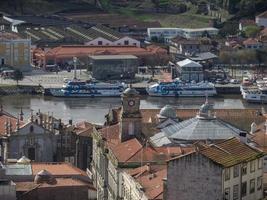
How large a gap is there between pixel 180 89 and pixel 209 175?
29.1 m

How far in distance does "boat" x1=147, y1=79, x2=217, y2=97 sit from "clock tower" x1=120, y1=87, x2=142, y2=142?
65.5ft

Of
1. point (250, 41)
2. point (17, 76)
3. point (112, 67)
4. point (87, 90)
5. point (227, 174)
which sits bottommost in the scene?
point (87, 90)

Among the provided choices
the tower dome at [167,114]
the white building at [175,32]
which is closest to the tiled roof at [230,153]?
the tower dome at [167,114]

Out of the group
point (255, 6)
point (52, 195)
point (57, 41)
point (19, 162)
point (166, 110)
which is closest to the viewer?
point (52, 195)

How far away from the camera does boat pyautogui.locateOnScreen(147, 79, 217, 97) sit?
143 ft

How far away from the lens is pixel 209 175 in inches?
599

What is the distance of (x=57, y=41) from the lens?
→ 53.4m

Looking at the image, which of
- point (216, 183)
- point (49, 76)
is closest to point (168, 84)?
point (49, 76)

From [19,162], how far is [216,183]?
6035 mm

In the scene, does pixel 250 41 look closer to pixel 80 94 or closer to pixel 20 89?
pixel 80 94

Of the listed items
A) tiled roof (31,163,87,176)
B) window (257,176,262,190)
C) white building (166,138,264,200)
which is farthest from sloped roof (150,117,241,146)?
white building (166,138,264,200)

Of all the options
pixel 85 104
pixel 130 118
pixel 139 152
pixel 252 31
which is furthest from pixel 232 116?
pixel 252 31

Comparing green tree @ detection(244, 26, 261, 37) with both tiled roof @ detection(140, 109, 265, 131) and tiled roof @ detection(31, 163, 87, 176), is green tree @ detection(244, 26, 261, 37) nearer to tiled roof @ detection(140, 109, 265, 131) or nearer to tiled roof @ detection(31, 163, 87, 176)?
tiled roof @ detection(140, 109, 265, 131)

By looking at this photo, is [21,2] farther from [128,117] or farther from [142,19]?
[128,117]
